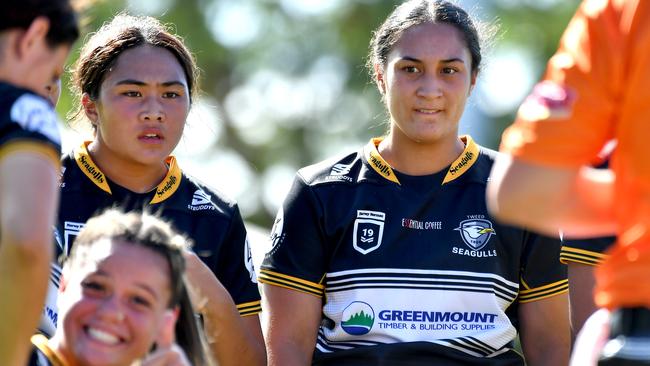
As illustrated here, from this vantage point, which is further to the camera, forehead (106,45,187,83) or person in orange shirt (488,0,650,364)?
forehead (106,45,187,83)

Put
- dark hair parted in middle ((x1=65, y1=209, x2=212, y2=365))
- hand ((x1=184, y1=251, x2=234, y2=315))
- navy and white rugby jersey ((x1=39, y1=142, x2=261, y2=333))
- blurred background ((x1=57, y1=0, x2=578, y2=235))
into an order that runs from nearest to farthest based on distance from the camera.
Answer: dark hair parted in middle ((x1=65, y1=209, x2=212, y2=365)), hand ((x1=184, y1=251, x2=234, y2=315)), navy and white rugby jersey ((x1=39, y1=142, x2=261, y2=333)), blurred background ((x1=57, y1=0, x2=578, y2=235))

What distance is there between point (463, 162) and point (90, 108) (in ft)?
5.01

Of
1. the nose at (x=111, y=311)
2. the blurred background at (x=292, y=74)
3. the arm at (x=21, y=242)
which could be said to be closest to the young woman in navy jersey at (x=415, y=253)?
the nose at (x=111, y=311)

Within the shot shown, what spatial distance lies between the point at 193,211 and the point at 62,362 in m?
1.55

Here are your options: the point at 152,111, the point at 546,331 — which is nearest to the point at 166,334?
the point at 152,111

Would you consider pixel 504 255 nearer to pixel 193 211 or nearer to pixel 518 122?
pixel 193 211

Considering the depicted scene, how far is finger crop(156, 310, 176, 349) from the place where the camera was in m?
3.45

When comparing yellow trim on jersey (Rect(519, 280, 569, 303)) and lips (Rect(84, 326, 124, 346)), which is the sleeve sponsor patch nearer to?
lips (Rect(84, 326, 124, 346))

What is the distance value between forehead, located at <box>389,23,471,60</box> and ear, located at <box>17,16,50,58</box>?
2.23m

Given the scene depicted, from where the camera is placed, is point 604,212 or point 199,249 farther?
point 199,249

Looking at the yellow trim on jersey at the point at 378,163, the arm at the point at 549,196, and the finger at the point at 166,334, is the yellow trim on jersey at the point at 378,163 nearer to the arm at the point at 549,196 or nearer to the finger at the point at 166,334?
the finger at the point at 166,334

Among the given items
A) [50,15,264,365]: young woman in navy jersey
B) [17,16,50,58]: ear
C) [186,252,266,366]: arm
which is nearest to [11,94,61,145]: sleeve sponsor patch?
[17,16,50,58]: ear

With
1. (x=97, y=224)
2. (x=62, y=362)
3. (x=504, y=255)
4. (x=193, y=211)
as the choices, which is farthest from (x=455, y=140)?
(x=62, y=362)

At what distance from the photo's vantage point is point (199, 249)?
4754mm
